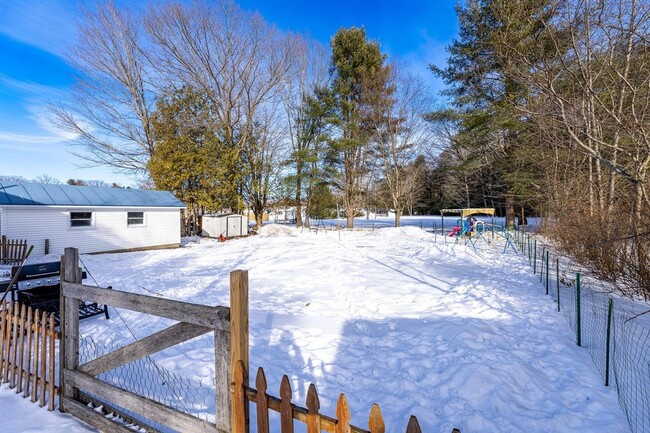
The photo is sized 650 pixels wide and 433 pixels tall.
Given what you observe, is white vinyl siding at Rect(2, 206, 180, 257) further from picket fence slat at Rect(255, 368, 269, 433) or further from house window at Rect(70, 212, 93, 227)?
picket fence slat at Rect(255, 368, 269, 433)

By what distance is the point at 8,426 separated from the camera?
2.45 metres

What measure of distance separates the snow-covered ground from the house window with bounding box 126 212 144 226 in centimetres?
628

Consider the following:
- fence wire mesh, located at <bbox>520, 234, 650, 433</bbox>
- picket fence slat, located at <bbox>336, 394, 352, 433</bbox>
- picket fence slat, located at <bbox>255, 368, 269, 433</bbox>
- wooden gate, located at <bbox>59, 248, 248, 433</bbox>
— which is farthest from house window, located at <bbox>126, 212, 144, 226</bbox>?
fence wire mesh, located at <bbox>520, 234, 650, 433</bbox>

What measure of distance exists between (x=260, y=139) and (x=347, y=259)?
15993mm

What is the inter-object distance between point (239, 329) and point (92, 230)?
14688mm

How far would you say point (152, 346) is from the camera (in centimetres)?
221

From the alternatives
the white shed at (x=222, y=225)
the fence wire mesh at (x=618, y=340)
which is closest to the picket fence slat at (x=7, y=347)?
the fence wire mesh at (x=618, y=340)

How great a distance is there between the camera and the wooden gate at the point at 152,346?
72.3 inches

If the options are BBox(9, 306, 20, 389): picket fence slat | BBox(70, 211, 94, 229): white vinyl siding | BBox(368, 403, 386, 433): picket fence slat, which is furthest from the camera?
BBox(70, 211, 94, 229): white vinyl siding

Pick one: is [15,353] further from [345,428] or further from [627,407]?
[627,407]

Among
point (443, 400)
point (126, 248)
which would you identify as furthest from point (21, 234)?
point (443, 400)

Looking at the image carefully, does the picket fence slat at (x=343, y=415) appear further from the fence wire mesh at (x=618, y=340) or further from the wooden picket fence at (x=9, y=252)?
the wooden picket fence at (x=9, y=252)

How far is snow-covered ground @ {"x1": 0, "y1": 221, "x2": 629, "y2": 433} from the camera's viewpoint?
2.95 m

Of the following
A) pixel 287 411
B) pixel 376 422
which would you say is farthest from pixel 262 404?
pixel 376 422
